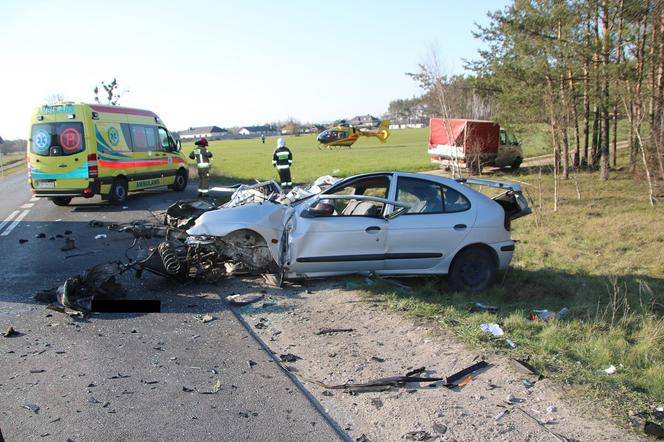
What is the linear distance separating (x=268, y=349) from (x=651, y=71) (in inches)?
693

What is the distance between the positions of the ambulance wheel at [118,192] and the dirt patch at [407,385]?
34.9ft

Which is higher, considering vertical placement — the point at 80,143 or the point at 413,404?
the point at 80,143

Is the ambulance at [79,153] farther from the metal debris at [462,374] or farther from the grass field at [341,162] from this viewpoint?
the metal debris at [462,374]

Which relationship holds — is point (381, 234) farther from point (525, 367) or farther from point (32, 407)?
point (32, 407)

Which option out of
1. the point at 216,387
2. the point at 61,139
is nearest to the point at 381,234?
the point at 216,387

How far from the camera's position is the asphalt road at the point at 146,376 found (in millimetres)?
3512

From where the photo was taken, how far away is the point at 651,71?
17438 mm

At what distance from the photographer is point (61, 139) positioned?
1423 centimetres

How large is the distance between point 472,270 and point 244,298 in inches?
113

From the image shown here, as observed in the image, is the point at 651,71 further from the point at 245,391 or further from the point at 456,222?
the point at 245,391

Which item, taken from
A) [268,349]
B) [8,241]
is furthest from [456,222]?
[8,241]

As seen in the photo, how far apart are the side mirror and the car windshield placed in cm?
1064

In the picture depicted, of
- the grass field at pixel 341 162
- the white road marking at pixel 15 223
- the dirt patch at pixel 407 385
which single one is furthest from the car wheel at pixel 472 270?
the grass field at pixel 341 162

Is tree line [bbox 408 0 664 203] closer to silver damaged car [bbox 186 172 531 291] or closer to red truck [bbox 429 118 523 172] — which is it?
red truck [bbox 429 118 523 172]
